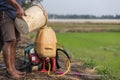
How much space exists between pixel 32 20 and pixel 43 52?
0.59 meters

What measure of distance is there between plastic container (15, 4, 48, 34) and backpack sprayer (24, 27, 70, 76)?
0.57 ft

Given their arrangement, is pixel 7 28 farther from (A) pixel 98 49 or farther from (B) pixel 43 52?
(A) pixel 98 49

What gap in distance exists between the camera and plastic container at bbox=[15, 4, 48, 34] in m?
6.88

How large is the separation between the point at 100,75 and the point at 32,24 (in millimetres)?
1599

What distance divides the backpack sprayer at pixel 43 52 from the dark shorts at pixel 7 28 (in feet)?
1.92

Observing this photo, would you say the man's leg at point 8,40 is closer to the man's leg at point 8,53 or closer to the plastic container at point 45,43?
the man's leg at point 8,53

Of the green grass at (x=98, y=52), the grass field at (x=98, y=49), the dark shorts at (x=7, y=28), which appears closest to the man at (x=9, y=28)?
the dark shorts at (x=7, y=28)

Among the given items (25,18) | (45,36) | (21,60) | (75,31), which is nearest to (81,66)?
(21,60)

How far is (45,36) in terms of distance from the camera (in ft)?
24.3

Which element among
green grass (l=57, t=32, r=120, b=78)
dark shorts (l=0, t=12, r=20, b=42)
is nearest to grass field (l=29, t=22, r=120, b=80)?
green grass (l=57, t=32, r=120, b=78)

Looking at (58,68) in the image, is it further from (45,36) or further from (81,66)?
(81,66)

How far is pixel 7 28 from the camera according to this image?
6.83 m

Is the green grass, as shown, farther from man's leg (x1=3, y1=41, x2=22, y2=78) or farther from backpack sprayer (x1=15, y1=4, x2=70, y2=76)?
man's leg (x1=3, y1=41, x2=22, y2=78)

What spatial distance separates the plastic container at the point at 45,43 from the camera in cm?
732
